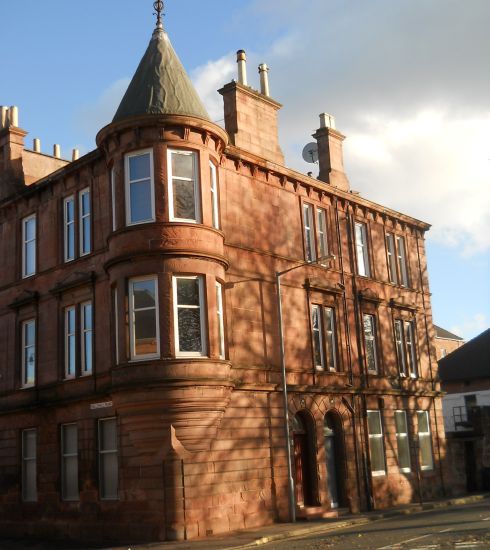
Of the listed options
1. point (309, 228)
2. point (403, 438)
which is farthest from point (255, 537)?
point (403, 438)

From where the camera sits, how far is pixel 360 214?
1316 inches

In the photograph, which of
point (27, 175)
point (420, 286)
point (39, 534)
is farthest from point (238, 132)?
point (39, 534)

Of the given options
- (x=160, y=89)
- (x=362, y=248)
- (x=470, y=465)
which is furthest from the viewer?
(x=470, y=465)

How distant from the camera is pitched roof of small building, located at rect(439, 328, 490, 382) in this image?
5447 centimetres

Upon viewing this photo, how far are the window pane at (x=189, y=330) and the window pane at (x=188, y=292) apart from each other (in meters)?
0.25

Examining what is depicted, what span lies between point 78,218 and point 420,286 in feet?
57.7

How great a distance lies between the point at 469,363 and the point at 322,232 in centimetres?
2934

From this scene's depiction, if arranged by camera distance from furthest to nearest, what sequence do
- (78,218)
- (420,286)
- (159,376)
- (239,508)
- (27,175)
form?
1. (420,286)
2. (27,175)
3. (78,218)
4. (239,508)
5. (159,376)

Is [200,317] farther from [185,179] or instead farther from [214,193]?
[214,193]

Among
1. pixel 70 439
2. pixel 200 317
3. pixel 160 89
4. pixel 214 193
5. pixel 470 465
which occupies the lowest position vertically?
pixel 470 465

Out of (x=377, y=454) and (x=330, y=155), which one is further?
(x=330, y=155)

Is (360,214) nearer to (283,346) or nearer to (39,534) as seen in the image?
(283,346)

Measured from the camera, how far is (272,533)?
72.7ft

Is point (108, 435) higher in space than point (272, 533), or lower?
higher
